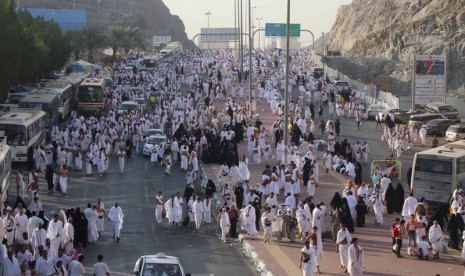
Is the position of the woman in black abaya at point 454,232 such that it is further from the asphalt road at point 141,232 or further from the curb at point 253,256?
the asphalt road at point 141,232

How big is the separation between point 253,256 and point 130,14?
132769 mm

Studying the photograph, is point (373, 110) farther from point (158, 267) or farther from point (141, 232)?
point (158, 267)

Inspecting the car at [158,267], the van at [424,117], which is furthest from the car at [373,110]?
the car at [158,267]

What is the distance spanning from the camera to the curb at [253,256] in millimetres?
19062

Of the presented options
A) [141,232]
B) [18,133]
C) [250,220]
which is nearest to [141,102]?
[18,133]

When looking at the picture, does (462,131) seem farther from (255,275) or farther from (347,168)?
(255,275)

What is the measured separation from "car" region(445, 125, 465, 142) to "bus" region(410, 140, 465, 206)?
14399 millimetres

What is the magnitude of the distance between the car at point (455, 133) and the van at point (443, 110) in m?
6.01

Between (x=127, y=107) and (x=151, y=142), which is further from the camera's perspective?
(x=127, y=107)

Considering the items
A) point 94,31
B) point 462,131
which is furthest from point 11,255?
point 94,31

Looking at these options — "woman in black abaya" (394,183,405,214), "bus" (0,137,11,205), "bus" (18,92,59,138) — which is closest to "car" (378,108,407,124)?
"bus" (18,92,59,138)

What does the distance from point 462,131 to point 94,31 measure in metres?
41.8

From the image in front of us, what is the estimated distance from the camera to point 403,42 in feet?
282

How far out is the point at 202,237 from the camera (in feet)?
74.9
